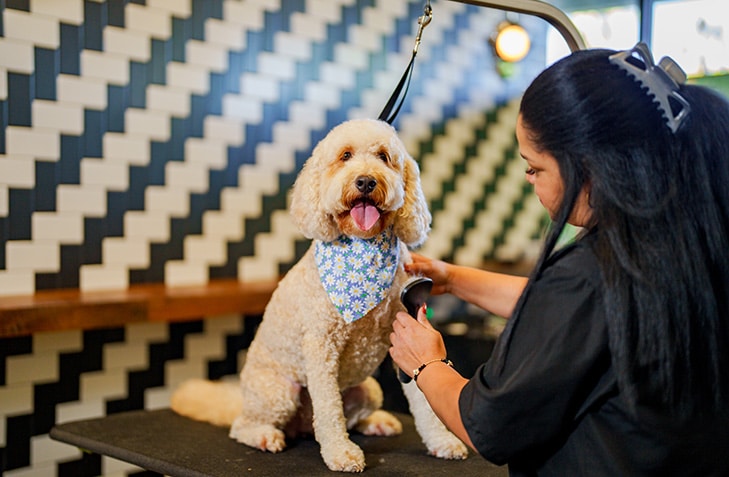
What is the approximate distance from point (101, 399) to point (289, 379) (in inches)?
42.3

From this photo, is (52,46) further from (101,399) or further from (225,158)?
(101,399)

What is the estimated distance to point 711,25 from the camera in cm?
318

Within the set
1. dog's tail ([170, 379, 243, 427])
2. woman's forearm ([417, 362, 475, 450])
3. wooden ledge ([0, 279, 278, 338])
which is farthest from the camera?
wooden ledge ([0, 279, 278, 338])

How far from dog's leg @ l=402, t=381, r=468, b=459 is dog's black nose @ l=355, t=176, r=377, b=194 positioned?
412 millimetres

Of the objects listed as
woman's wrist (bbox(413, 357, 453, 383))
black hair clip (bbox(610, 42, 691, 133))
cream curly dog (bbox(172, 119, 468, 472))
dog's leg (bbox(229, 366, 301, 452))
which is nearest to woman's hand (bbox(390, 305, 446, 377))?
woman's wrist (bbox(413, 357, 453, 383))

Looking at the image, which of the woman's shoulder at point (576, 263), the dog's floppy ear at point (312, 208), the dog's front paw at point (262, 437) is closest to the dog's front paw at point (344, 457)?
the dog's front paw at point (262, 437)

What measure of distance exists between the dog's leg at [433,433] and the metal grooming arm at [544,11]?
752 millimetres

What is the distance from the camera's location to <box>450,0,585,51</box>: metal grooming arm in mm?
1468

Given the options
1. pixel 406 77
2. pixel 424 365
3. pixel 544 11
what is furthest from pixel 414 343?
pixel 544 11

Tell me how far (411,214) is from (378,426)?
0.53 m

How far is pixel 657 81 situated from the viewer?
1020 mm

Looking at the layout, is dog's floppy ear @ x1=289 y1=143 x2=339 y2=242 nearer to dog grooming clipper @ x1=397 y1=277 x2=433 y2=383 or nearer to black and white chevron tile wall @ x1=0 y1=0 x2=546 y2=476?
dog grooming clipper @ x1=397 y1=277 x2=433 y2=383

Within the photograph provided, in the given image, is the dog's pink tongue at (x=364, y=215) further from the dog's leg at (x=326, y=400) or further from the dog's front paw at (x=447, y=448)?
the dog's front paw at (x=447, y=448)

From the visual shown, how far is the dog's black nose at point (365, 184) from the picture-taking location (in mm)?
1360
